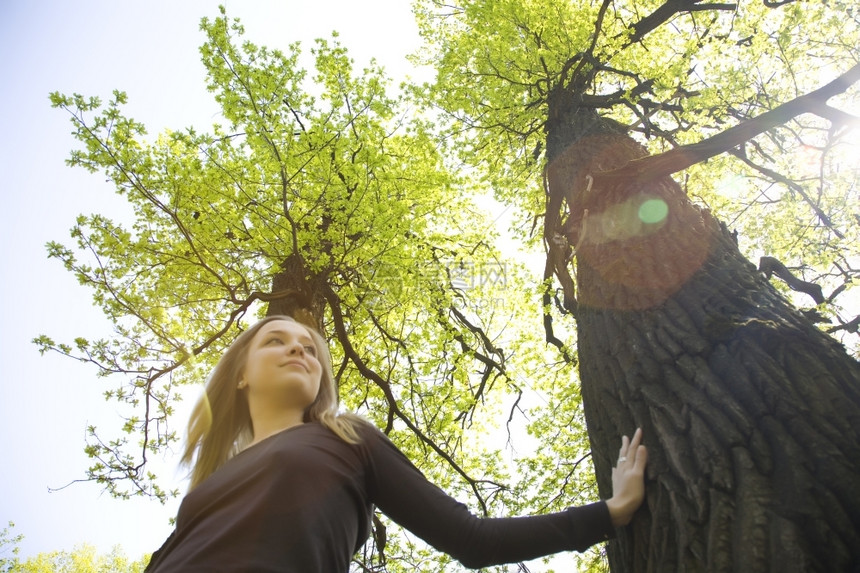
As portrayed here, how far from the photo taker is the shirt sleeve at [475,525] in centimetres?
157

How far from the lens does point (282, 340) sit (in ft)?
7.51

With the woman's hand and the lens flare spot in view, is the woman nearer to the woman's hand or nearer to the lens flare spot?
the woman's hand

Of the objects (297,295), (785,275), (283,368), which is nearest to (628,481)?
(283,368)

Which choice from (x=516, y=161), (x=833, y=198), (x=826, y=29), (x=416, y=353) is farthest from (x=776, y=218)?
(x=416, y=353)

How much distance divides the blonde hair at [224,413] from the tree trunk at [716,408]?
4.17ft

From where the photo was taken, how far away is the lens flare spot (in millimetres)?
2926

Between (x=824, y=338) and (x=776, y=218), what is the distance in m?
6.42

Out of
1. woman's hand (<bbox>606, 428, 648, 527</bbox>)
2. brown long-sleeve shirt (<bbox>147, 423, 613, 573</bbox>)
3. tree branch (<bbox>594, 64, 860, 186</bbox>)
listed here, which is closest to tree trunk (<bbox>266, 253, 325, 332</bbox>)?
brown long-sleeve shirt (<bbox>147, 423, 613, 573</bbox>)

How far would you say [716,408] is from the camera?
169 cm

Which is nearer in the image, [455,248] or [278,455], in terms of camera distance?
[278,455]

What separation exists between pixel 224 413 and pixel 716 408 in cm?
203

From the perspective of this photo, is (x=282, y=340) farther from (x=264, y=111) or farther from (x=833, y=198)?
(x=833, y=198)

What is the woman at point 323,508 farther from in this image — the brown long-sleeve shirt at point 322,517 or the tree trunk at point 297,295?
the tree trunk at point 297,295

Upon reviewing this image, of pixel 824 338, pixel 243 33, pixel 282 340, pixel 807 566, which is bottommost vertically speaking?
pixel 807 566
